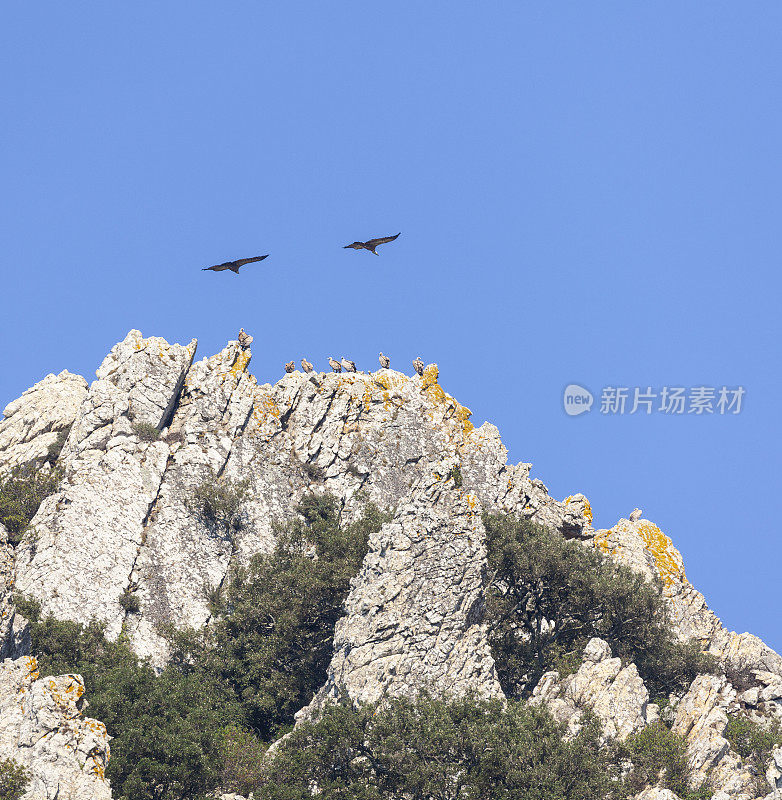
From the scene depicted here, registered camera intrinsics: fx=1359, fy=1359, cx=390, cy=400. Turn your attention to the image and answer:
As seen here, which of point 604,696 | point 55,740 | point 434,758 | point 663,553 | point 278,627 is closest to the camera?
point 55,740

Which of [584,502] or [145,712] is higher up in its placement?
[584,502]

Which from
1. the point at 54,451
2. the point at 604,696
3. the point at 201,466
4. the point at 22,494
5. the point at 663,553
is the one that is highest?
the point at 663,553

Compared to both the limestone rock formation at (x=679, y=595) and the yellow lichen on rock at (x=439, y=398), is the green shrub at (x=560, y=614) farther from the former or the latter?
the yellow lichen on rock at (x=439, y=398)

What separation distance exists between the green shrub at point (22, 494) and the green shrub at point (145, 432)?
5.29 meters

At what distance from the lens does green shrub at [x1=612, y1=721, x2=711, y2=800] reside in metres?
60.5

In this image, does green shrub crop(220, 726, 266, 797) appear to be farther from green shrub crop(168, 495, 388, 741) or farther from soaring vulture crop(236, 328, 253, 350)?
soaring vulture crop(236, 328, 253, 350)

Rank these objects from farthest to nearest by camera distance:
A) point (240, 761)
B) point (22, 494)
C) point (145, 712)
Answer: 1. point (22, 494)
2. point (240, 761)
3. point (145, 712)

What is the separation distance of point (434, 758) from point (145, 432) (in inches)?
1347

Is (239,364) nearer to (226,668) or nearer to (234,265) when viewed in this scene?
(226,668)

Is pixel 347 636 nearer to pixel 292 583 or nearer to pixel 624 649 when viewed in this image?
pixel 292 583

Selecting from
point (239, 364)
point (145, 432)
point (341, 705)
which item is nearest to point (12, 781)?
point (341, 705)

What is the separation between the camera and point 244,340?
9056cm

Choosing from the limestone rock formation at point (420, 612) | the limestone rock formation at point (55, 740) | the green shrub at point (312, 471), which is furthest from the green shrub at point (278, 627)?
the limestone rock formation at point (55, 740)

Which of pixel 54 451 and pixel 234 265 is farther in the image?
pixel 54 451
